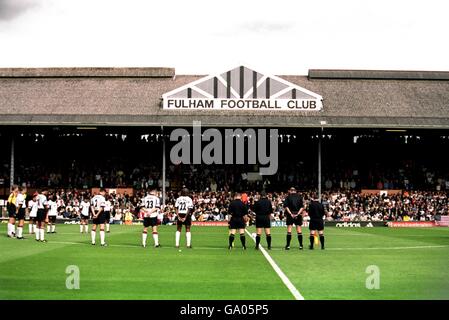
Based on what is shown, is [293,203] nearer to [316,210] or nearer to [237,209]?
[316,210]

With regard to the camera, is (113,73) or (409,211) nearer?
(409,211)

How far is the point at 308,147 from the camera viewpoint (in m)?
53.7

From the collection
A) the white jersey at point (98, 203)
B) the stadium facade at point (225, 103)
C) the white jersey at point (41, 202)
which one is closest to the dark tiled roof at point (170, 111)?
the stadium facade at point (225, 103)

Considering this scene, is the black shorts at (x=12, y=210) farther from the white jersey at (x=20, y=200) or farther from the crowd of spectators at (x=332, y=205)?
the crowd of spectators at (x=332, y=205)

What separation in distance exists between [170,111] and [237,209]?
2707cm

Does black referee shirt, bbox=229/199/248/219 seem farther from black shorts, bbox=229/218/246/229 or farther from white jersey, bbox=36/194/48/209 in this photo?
white jersey, bbox=36/194/48/209

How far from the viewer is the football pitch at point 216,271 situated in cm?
1315

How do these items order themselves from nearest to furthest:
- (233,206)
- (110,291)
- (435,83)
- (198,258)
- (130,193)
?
(110,291)
(198,258)
(233,206)
(130,193)
(435,83)

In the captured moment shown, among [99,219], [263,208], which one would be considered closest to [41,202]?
[99,219]

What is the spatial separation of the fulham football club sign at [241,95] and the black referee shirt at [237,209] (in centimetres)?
2664

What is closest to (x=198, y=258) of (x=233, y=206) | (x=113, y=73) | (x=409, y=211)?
(x=233, y=206)

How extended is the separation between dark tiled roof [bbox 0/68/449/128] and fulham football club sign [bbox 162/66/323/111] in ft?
1.87
